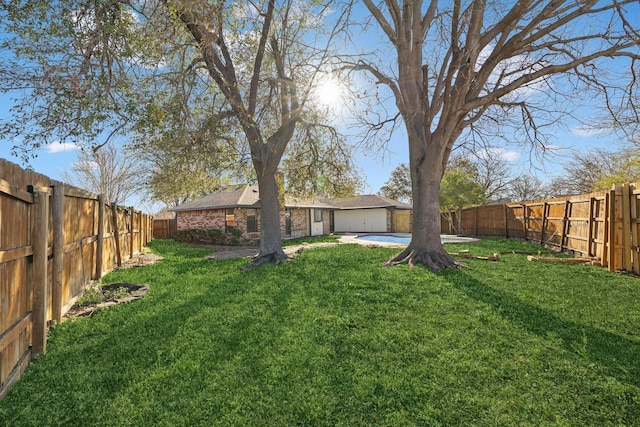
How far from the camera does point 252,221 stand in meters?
18.7

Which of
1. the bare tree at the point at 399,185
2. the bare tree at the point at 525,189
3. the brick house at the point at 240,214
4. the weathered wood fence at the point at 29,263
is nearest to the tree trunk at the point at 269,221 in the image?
the brick house at the point at 240,214

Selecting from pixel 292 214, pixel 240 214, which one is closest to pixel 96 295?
pixel 240 214

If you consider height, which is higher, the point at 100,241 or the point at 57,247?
the point at 57,247

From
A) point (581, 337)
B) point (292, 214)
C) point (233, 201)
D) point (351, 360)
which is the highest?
point (233, 201)

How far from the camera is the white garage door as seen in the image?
28550 mm

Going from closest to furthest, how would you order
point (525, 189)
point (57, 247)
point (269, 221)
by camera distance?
point (57, 247), point (269, 221), point (525, 189)

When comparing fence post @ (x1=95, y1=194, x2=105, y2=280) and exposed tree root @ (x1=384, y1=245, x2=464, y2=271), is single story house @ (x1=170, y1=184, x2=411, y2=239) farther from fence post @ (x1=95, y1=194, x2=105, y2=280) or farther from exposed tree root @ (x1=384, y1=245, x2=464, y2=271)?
exposed tree root @ (x1=384, y1=245, x2=464, y2=271)

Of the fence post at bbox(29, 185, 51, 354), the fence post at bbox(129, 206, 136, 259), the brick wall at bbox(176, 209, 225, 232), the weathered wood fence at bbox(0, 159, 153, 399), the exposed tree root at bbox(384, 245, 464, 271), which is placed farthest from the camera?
the brick wall at bbox(176, 209, 225, 232)

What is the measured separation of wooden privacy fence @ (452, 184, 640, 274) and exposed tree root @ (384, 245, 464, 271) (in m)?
3.23

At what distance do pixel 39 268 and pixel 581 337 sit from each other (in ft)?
19.9

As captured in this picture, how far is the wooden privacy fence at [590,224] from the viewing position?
6949 millimetres

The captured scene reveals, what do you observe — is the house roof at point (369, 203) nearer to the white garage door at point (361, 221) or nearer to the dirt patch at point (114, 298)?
the white garage door at point (361, 221)

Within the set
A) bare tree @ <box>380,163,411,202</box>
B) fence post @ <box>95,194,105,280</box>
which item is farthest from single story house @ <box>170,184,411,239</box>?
bare tree @ <box>380,163,411,202</box>

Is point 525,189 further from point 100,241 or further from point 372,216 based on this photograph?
point 100,241
